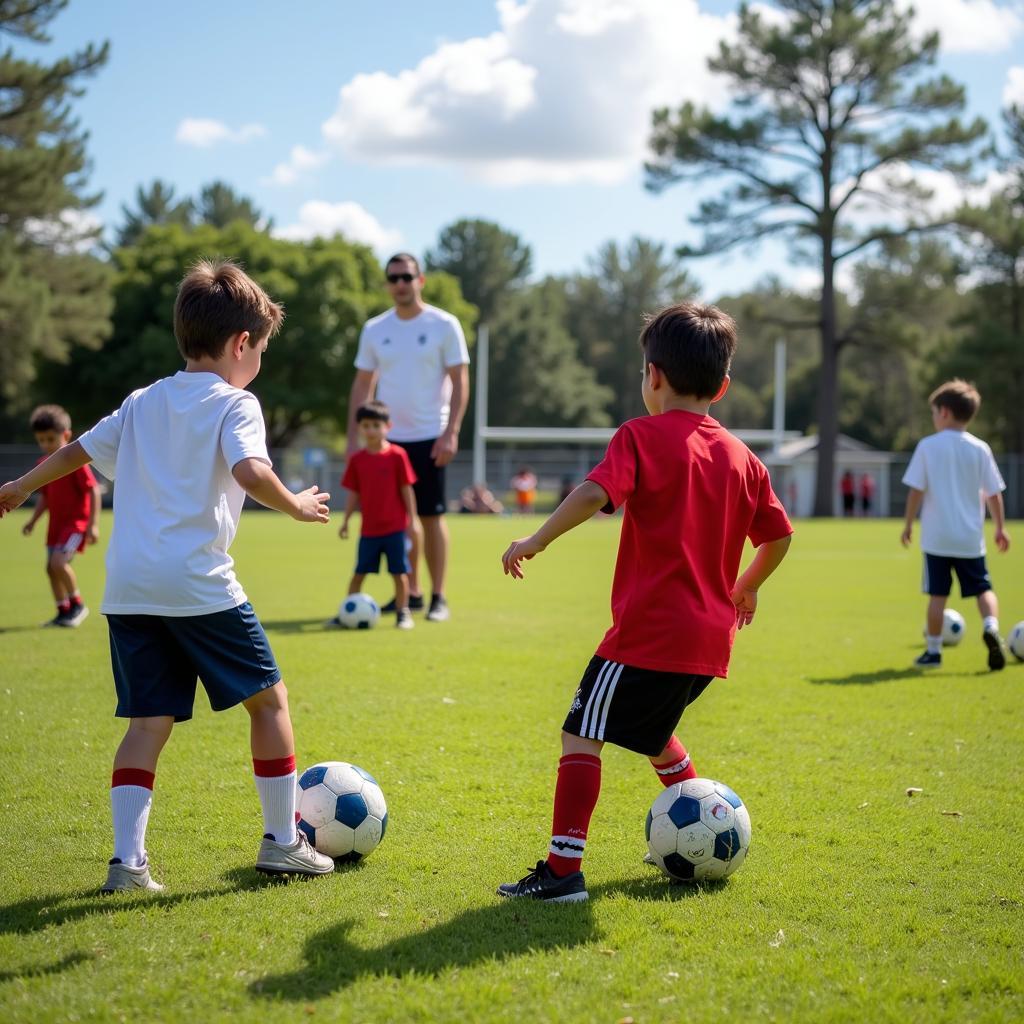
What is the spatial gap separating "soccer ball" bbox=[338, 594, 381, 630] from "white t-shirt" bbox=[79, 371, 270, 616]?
5549 millimetres

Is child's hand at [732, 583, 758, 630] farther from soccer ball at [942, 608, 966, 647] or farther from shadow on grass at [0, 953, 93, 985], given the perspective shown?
soccer ball at [942, 608, 966, 647]

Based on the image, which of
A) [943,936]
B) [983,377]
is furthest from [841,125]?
[943,936]

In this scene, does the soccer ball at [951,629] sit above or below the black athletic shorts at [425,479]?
below

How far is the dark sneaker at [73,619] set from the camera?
363 inches

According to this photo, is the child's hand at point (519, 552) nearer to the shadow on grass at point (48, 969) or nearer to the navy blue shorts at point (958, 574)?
the shadow on grass at point (48, 969)

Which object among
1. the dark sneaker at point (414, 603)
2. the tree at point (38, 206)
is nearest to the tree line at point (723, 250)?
the tree at point (38, 206)

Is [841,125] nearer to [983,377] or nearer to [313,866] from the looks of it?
[983,377]

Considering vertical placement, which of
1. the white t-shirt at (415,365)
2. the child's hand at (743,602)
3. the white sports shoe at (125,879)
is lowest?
the white sports shoe at (125,879)

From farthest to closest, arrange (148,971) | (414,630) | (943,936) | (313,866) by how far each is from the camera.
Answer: (414,630) → (313,866) → (943,936) → (148,971)

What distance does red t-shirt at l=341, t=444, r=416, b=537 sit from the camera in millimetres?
9562

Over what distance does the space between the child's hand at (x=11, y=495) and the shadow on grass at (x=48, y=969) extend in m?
1.45

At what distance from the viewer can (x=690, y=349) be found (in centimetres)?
366

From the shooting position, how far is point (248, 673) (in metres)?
3.54

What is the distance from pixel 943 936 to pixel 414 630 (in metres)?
6.28
